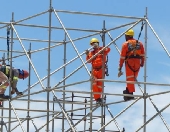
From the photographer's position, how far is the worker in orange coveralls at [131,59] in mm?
24312

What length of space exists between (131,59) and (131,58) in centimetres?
3

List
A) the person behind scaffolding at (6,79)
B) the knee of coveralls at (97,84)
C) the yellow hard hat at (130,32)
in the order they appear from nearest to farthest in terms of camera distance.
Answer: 1. the yellow hard hat at (130,32)
2. the knee of coveralls at (97,84)
3. the person behind scaffolding at (6,79)

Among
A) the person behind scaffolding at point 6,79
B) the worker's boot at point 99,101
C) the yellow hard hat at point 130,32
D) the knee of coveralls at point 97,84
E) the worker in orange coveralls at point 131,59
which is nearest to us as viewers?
the worker in orange coveralls at point 131,59

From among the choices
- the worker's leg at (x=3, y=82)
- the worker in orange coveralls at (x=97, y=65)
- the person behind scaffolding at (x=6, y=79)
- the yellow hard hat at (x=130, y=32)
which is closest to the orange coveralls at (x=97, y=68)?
the worker in orange coveralls at (x=97, y=65)

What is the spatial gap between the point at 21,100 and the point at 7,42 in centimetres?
207

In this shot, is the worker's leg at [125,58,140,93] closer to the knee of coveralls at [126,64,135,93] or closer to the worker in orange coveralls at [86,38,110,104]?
the knee of coveralls at [126,64,135,93]

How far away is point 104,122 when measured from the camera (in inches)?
1006

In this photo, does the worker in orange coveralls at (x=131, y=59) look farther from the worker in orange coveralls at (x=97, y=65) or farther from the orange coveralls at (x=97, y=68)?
the orange coveralls at (x=97, y=68)

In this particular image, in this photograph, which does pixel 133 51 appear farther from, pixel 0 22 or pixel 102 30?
pixel 0 22

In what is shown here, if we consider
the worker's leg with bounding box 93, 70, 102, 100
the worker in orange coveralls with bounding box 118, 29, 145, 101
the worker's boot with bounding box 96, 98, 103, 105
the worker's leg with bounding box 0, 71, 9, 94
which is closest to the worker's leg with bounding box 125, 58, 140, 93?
the worker in orange coveralls with bounding box 118, 29, 145, 101

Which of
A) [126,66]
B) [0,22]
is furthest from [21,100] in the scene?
[126,66]

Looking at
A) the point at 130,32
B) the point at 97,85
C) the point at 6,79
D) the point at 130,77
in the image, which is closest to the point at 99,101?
the point at 97,85

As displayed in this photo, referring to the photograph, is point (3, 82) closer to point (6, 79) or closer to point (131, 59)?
point (6, 79)

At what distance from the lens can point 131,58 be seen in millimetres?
24422
